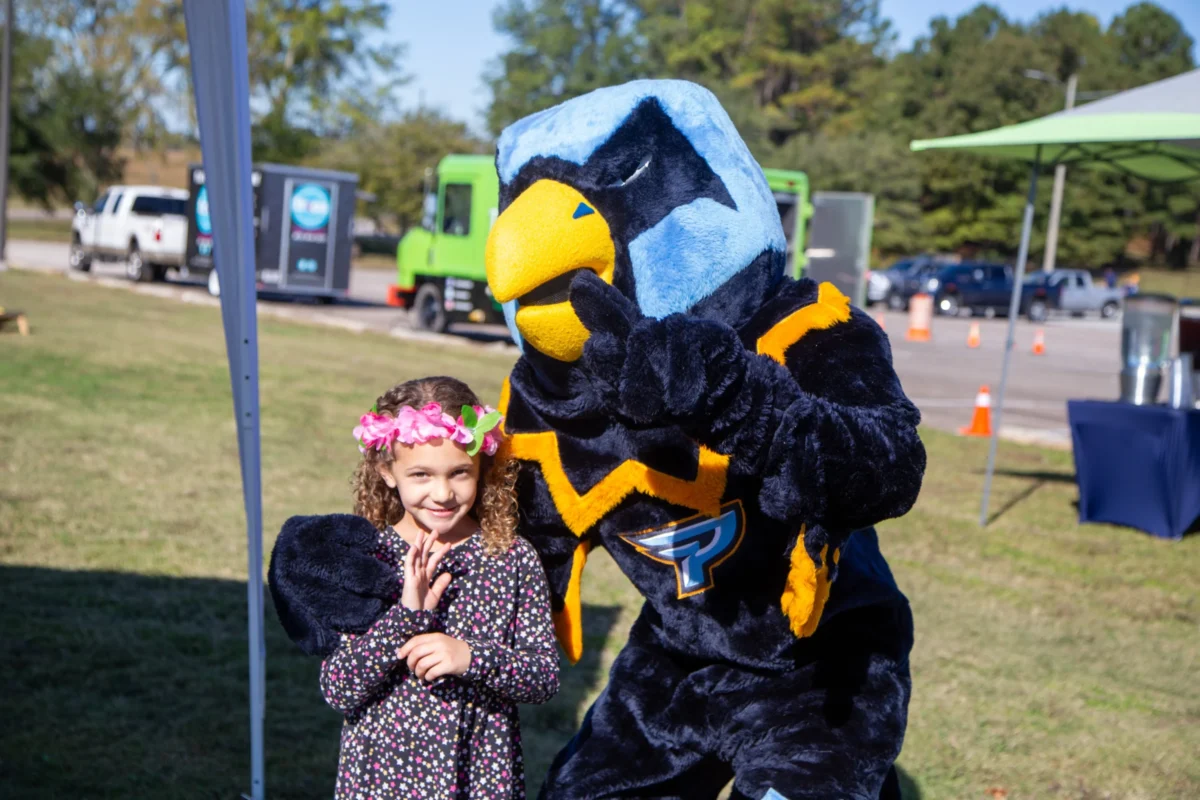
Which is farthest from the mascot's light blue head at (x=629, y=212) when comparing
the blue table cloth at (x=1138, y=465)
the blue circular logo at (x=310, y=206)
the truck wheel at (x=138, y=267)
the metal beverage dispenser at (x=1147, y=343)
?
the truck wheel at (x=138, y=267)

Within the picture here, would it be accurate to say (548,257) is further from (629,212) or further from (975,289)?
(975,289)

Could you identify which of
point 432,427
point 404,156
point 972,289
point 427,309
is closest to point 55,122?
point 404,156

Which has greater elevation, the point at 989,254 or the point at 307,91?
the point at 307,91

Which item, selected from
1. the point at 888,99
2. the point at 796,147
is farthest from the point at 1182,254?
the point at 796,147

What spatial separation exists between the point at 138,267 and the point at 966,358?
1605cm

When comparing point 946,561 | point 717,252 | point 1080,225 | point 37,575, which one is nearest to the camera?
point 717,252

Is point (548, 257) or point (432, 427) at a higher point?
point (548, 257)

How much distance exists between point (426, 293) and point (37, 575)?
1302cm

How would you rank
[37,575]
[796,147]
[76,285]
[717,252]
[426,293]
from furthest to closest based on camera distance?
[796,147] → [76,285] → [426,293] → [37,575] → [717,252]

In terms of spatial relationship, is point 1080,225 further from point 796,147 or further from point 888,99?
point 796,147

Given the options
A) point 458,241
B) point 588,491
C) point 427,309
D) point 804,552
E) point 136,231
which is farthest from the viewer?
point 136,231

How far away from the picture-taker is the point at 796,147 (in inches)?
1939

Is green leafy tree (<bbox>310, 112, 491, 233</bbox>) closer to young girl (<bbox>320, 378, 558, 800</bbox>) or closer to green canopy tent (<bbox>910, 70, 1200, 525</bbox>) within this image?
green canopy tent (<bbox>910, 70, 1200, 525</bbox>)

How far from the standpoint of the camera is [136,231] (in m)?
24.7
